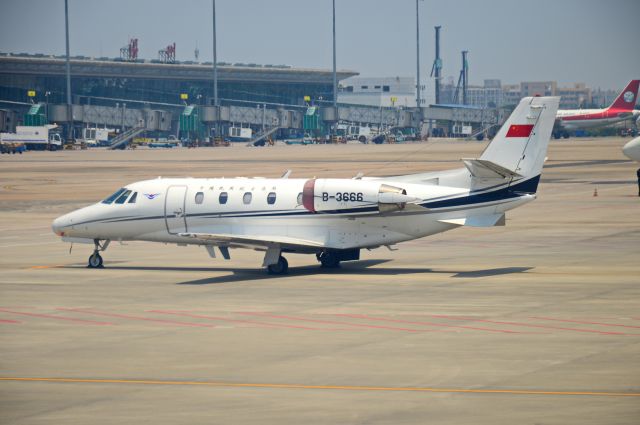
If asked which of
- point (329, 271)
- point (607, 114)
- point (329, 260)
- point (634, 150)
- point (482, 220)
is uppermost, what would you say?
point (607, 114)

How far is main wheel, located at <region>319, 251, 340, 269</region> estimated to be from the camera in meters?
36.2

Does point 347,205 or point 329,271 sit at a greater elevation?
point 347,205

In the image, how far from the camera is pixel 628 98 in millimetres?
Answer: 176750

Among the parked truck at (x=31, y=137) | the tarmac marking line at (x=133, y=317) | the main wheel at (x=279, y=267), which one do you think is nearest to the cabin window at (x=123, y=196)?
the main wheel at (x=279, y=267)

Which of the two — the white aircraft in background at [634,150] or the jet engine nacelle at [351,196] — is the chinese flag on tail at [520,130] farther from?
the white aircraft in background at [634,150]

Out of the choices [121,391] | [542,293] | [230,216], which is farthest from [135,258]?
[121,391]

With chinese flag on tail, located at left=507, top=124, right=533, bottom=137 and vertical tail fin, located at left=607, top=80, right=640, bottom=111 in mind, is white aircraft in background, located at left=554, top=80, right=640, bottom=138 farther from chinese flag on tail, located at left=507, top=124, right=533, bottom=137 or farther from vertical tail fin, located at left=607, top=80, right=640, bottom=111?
chinese flag on tail, located at left=507, top=124, right=533, bottom=137

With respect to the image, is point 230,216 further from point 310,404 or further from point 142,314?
point 310,404

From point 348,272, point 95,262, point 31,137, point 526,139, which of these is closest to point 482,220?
point 526,139

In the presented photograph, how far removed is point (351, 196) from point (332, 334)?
35.2 feet

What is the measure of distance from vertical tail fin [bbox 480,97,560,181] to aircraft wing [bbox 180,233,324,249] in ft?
20.9

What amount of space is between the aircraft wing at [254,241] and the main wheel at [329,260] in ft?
4.30

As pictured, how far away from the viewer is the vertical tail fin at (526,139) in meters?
34.1

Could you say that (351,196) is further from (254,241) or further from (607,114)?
(607,114)
